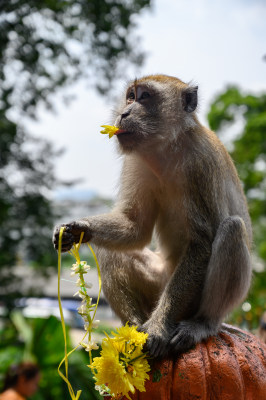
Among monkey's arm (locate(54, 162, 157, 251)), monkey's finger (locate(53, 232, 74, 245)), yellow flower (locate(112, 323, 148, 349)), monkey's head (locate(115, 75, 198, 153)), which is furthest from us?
monkey's head (locate(115, 75, 198, 153))

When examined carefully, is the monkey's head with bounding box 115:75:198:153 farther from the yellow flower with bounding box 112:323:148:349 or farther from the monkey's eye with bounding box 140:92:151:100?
the yellow flower with bounding box 112:323:148:349

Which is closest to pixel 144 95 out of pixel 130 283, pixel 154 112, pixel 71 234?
pixel 154 112

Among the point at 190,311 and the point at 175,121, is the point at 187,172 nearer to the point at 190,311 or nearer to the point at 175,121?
the point at 175,121

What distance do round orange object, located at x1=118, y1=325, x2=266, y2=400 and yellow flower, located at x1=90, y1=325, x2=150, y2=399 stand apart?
0.12 m

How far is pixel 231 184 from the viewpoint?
11.6ft

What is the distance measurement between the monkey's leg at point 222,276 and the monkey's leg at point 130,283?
0.40 meters

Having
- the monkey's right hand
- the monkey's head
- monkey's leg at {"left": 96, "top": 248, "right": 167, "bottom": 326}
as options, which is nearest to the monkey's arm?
the monkey's right hand

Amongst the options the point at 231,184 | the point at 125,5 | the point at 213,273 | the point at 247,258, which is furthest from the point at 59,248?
the point at 125,5

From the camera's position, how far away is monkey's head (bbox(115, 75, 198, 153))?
3.21m

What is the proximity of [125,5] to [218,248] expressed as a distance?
1041 cm

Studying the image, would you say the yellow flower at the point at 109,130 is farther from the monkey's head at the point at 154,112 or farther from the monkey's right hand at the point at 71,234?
the monkey's right hand at the point at 71,234

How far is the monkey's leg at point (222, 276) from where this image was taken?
2.87m

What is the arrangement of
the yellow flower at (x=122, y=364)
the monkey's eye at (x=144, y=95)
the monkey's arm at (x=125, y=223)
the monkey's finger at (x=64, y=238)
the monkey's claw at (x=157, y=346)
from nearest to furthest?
the yellow flower at (x=122, y=364), the monkey's claw at (x=157, y=346), the monkey's finger at (x=64, y=238), the monkey's arm at (x=125, y=223), the monkey's eye at (x=144, y=95)

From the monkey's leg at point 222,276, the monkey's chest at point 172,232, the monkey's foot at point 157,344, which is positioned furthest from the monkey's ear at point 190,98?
the monkey's foot at point 157,344
